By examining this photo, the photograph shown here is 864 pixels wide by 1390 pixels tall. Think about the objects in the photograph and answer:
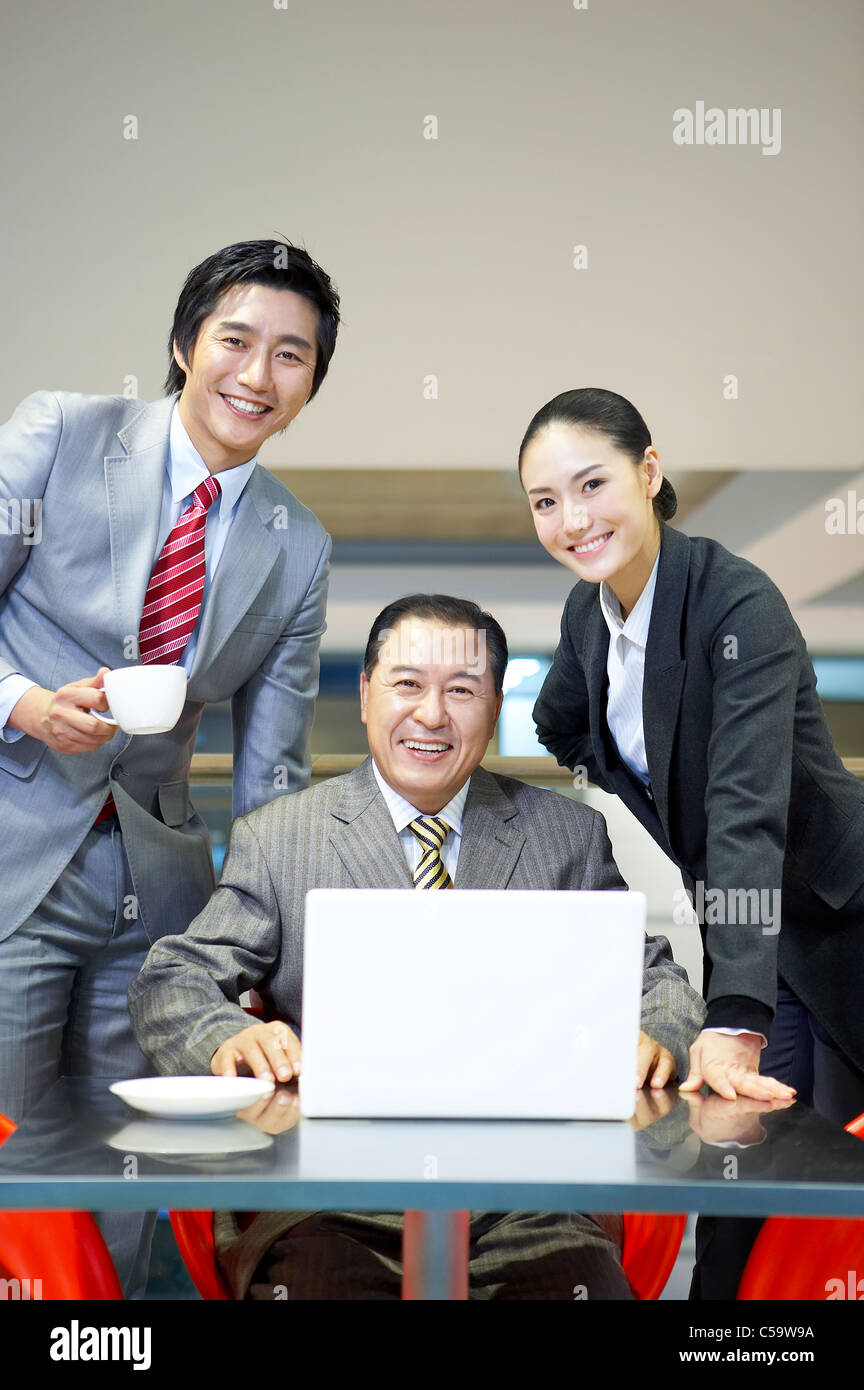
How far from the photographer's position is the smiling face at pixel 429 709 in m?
2.04

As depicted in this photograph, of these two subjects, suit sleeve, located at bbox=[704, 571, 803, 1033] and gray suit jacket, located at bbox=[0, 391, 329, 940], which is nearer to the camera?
suit sleeve, located at bbox=[704, 571, 803, 1033]

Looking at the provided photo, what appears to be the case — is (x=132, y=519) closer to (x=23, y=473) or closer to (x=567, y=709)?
(x=23, y=473)

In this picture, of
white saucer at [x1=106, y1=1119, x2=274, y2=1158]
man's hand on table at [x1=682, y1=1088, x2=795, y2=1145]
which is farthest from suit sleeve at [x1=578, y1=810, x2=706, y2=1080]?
white saucer at [x1=106, y1=1119, x2=274, y2=1158]

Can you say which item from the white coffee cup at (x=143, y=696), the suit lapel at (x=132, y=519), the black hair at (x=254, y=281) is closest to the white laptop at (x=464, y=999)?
the white coffee cup at (x=143, y=696)

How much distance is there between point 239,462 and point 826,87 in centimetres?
205

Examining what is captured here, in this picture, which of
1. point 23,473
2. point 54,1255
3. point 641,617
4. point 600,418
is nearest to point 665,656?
point 641,617

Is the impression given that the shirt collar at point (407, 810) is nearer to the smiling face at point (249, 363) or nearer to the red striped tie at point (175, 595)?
the red striped tie at point (175, 595)

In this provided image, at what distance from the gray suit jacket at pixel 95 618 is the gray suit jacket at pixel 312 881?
203 millimetres

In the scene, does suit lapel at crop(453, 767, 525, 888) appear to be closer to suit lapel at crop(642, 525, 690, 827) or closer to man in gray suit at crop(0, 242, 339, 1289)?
suit lapel at crop(642, 525, 690, 827)

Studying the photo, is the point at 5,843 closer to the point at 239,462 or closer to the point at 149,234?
the point at 239,462

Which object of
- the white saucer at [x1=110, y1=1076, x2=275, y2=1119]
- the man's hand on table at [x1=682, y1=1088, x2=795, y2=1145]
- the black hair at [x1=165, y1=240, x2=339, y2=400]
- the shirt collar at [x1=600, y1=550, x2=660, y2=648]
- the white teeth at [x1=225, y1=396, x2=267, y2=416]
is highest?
the black hair at [x1=165, y1=240, x2=339, y2=400]

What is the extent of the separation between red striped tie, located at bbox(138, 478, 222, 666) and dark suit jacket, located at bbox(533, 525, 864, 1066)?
0.62 m

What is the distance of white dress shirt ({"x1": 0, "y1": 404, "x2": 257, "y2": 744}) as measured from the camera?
2.16 meters
